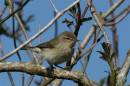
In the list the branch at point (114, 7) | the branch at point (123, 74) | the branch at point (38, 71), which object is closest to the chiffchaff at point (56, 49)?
the branch at point (114, 7)

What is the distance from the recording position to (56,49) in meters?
3.55

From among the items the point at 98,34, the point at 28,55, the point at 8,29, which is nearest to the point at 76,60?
the point at 98,34

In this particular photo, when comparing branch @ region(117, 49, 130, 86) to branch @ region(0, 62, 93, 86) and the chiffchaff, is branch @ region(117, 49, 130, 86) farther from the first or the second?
the chiffchaff

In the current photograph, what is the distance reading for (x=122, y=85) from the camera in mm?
2016

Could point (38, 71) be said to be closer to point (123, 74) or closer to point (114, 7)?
point (123, 74)

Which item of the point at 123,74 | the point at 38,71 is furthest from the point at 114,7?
the point at 123,74

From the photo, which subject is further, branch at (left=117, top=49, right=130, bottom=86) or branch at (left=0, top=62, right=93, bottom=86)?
branch at (left=0, top=62, right=93, bottom=86)

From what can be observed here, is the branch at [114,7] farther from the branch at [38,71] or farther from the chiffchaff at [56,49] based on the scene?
the branch at [38,71]

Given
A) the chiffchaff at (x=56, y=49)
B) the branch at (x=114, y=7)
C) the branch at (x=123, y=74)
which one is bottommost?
the chiffchaff at (x=56, y=49)

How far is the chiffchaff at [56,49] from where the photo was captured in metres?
3.33

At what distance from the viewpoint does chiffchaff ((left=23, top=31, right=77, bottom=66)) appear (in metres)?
3.33

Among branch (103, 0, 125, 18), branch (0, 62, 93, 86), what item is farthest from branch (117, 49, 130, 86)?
branch (103, 0, 125, 18)

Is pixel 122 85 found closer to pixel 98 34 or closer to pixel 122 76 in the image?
pixel 122 76

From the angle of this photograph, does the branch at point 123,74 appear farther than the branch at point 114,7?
No
